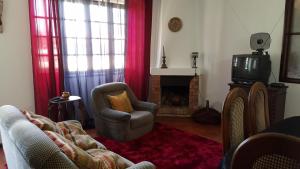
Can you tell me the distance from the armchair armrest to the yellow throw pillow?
0.15 metres

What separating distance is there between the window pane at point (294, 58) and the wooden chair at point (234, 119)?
2.58 metres

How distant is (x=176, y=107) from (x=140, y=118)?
→ 1645 mm

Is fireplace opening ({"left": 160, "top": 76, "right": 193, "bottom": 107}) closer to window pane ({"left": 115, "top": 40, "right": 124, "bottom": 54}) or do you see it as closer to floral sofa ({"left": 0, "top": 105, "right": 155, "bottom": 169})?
window pane ({"left": 115, "top": 40, "right": 124, "bottom": 54})

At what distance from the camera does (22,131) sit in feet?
4.25

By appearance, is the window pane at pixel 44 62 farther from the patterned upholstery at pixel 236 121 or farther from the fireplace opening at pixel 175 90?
the patterned upholstery at pixel 236 121

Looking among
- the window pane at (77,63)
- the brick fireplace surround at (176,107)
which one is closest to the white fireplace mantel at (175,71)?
the brick fireplace surround at (176,107)

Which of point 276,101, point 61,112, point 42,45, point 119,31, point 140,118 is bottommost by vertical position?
point 140,118

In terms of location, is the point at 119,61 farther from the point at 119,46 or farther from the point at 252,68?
the point at 252,68

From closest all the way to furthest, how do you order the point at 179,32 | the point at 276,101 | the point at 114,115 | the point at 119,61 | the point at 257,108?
the point at 257,108, the point at 114,115, the point at 276,101, the point at 119,61, the point at 179,32

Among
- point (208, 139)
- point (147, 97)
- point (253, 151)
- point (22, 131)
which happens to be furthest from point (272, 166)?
point (147, 97)

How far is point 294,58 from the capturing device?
3561 millimetres

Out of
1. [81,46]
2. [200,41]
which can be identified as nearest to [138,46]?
[81,46]

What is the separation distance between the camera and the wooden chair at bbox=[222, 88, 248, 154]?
1.32 metres

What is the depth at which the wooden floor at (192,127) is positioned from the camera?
3654 mm
